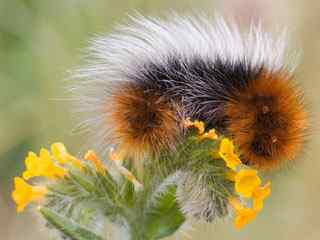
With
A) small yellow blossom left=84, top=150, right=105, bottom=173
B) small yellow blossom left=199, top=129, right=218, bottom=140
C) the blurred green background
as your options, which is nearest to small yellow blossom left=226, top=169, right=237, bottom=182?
small yellow blossom left=199, top=129, right=218, bottom=140

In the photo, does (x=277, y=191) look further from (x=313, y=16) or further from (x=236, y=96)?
(x=236, y=96)

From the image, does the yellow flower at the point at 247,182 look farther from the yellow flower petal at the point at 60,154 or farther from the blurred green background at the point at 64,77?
the blurred green background at the point at 64,77

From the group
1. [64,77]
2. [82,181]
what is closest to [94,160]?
[82,181]

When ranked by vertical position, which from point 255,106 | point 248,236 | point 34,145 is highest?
point 34,145

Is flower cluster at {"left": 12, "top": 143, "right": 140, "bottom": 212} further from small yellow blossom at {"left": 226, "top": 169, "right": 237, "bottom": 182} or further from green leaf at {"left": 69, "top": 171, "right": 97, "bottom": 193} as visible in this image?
small yellow blossom at {"left": 226, "top": 169, "right": 237, "bottom": 182}

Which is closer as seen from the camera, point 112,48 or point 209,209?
point 209,209

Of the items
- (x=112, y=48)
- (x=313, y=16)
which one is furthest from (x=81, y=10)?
(x=112, y=48)

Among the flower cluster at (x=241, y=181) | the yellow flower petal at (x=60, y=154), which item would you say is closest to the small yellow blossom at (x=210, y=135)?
the flower cluster at (x=241, y=181)
